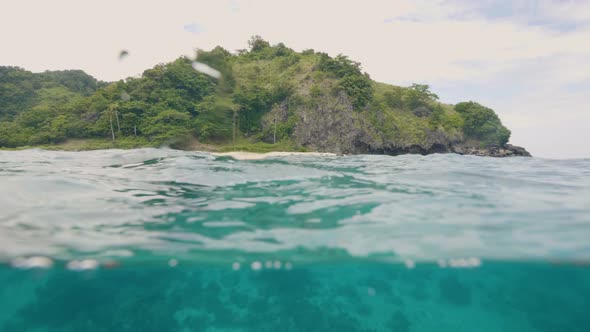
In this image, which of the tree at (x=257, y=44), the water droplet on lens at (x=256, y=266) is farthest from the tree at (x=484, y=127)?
the water droplet on lens at (x=256, y=266)

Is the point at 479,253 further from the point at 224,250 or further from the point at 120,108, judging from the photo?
the point at 120,108

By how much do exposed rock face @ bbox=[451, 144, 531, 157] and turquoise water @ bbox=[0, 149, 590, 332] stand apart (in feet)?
164

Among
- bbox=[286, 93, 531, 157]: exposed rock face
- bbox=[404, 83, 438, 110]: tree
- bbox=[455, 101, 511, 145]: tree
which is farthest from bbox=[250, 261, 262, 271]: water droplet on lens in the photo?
bbox=[455, 101, 511, 145]: tree

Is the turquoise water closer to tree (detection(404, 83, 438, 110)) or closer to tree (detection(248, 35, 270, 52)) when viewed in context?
tree (detection(404, 83, 438, 110))

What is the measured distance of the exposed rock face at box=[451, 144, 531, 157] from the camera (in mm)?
56875

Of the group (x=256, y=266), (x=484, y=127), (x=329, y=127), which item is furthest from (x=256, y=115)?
(x=256, y=266)

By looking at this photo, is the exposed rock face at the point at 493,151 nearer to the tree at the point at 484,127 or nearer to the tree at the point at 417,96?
the tree at the point at 484,127

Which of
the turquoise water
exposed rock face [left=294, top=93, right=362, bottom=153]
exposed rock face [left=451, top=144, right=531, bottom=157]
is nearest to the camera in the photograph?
the turquoise water

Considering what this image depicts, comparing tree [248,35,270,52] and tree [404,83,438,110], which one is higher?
tree [248,35,270,52]

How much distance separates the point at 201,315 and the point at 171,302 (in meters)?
Result: 1.06

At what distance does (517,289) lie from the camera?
388 inches

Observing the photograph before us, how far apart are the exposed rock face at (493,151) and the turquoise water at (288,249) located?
164 ft

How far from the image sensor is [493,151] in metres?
58.0

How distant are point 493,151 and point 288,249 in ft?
204
